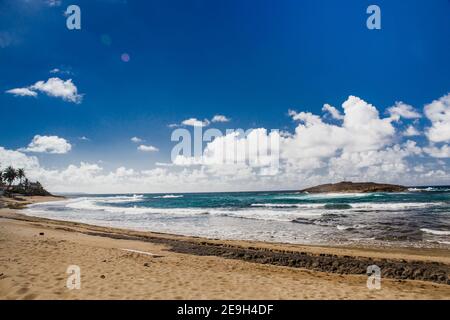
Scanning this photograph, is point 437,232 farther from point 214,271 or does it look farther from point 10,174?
point 10,174

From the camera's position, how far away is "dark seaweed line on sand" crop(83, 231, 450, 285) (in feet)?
31.7

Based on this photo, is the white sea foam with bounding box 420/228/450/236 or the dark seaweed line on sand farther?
the white sea foam with bounding box 420/228/450/236

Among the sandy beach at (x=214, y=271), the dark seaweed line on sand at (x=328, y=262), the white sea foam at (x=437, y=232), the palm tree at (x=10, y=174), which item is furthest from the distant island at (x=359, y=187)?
the palm tree at (x=10, y=174)

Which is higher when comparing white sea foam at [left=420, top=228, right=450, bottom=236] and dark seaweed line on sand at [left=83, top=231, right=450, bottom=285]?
dark seaweed line on sand at [left=83, top=231, right=450, bottom=285]

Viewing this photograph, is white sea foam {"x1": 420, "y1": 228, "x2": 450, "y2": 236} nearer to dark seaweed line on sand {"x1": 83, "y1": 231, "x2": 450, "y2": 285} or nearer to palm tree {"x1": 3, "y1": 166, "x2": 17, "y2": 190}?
dark seaweed line on sand {"x1": 83, "y1": 231, "x2": 450, "y2": 285}

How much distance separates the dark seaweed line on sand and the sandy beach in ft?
0.11

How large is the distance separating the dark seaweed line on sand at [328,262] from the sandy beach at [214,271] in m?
Result: 0.03

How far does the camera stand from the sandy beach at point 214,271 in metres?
7.16

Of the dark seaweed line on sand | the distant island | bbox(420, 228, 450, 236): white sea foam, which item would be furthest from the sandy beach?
the distant island

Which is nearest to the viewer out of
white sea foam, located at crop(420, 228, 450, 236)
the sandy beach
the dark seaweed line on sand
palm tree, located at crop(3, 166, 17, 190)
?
the sandy beach
